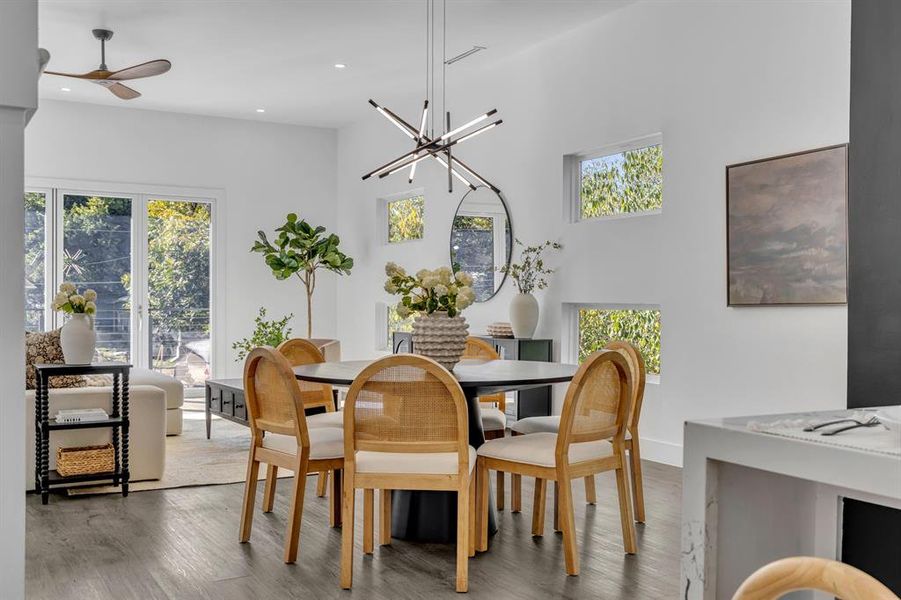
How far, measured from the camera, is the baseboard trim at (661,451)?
528cm

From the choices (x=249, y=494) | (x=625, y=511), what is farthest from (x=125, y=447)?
(x=625, y=511)

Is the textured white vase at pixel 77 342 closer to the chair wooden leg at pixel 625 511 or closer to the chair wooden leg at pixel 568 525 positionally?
the chair wooden leg at pixel 568 525

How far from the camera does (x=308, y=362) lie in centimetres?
437

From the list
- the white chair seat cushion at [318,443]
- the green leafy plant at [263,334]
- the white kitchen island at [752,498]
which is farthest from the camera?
the green leafy plant at [263,334]

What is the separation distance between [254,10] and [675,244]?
3299mm

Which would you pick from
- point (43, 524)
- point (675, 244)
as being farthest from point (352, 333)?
point (43, 524)

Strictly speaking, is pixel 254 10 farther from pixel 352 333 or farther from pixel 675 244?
pixel 352 333

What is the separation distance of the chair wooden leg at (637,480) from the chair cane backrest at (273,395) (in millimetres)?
1462

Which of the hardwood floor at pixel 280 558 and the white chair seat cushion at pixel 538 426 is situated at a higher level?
the white chair seat cushion at pixel 538 426

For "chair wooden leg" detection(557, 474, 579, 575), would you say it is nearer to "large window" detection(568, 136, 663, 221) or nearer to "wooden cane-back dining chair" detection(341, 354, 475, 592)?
"wooden cane-back dining chair" detection(341, 354, 475, 592)

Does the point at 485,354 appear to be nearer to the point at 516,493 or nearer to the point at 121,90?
the point at 516,493

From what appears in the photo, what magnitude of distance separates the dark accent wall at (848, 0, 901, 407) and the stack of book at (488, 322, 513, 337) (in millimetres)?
4693

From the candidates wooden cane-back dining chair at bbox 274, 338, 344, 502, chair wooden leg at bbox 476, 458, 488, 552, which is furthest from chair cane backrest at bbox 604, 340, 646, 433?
wooden cane-back dining chair at bbox 274, 338, 344, 502

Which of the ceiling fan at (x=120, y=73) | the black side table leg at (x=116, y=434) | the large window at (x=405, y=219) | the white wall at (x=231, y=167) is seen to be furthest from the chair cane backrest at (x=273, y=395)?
the white wall at (x=231, y=167)
